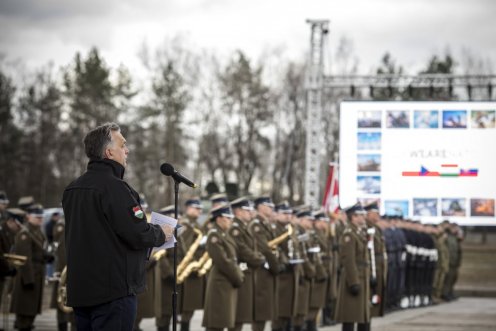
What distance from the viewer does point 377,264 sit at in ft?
52.5

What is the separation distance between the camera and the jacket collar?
6.58m

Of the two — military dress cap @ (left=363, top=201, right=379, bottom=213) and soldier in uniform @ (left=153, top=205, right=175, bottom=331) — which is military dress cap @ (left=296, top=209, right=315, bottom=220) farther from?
soldier in uniform @ (left=153, top=205, right=175, bottom=331)

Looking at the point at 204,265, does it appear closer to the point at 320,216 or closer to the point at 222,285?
the point at 222,285

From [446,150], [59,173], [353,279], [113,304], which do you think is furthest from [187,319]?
[59,173]

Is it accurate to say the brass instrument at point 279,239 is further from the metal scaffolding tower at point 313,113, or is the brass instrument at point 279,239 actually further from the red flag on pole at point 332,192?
the metal scaffolding tower at point 313,113

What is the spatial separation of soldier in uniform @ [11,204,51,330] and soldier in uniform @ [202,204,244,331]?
2.93m

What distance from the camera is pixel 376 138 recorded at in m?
15.7

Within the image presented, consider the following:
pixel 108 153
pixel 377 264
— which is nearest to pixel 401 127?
pixel 377 264

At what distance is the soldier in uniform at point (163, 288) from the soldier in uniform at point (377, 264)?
2929 mm

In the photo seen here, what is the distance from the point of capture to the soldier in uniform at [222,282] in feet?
41.4

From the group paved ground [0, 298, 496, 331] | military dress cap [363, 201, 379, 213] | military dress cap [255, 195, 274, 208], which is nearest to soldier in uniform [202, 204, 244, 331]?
military dress cap [255, 195, 274, 208]

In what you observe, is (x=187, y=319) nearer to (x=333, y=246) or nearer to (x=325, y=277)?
(x=325, y=277)

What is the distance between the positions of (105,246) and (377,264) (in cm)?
1006

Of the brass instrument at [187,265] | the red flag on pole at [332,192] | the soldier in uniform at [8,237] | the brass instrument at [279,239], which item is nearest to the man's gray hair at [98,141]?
the soldier in uniform at [8,237]
